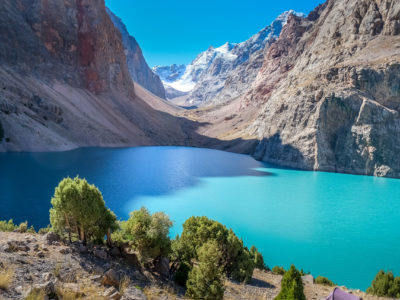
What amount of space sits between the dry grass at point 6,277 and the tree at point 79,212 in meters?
4.01

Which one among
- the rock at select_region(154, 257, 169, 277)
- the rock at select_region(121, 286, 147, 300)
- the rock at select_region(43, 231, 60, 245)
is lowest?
the rock at select_region(154, 257, 169, 277)

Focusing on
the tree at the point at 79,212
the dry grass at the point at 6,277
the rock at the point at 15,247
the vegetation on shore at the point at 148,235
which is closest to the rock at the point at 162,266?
the vegetation on shore at the point at 148,235

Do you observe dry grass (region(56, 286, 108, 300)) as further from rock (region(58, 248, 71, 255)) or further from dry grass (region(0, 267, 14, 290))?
rock (region(58, 248, 71, 255))

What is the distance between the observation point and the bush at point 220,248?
43.6ft

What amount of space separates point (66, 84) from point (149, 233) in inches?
3366

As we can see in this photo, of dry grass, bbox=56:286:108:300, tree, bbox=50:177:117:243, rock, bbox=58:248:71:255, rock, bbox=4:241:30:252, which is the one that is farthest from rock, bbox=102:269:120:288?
tree, bbox=50:177:117:243

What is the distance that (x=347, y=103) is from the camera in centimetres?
5841

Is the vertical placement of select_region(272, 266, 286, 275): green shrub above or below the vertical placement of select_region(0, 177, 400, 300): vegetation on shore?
below

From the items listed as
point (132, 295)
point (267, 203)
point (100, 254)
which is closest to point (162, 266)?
point (100, 254)

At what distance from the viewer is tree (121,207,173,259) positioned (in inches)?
471

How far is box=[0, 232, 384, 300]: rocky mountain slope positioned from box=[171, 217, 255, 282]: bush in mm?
729

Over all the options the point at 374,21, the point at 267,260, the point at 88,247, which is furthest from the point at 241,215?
the point at 374,21

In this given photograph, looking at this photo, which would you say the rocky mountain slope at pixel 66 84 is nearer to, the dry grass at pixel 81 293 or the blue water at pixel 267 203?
the blue water at pixel 267 203

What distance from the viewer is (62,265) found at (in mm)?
9562
